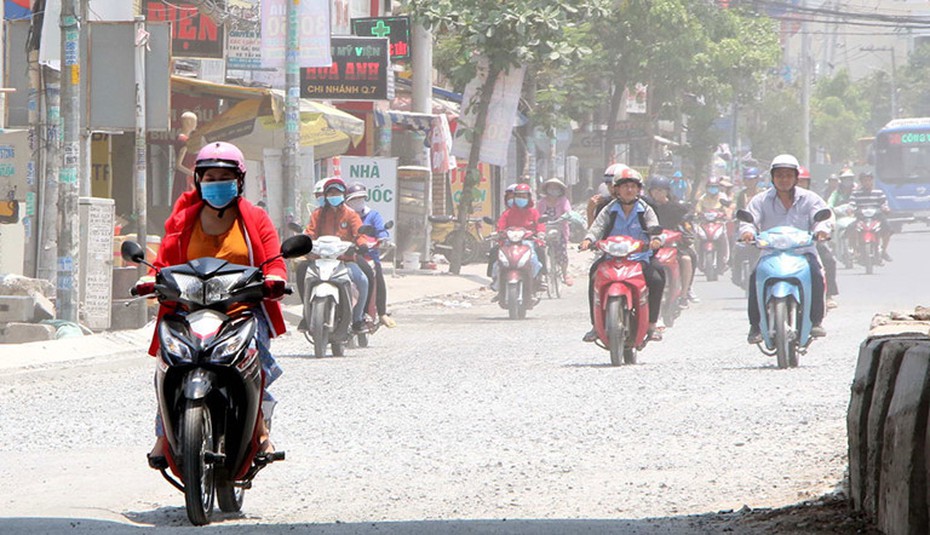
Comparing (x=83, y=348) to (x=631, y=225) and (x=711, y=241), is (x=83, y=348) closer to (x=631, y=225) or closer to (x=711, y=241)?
(x=631, y=225)

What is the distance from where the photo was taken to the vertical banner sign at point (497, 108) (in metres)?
29.8

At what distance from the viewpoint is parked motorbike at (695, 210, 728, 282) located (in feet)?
91.8

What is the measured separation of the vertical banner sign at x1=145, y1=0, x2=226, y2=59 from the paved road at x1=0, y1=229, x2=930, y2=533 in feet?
30.1

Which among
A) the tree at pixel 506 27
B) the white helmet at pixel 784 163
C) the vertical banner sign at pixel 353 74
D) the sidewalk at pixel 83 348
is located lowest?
the sidewalk at pixel 83 348

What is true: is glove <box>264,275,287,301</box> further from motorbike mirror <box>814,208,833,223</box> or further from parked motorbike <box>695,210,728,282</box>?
parked motorbike <box>695,210,728,282</box>

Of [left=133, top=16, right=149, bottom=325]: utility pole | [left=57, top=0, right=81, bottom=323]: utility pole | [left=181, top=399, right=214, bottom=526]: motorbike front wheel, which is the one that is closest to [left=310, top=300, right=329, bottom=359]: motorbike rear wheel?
[left=57, top=0, right=81, bottom=323]: utility pole

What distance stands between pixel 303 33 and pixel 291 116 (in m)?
1.81

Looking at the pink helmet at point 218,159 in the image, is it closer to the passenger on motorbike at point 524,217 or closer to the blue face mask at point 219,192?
the blue face mask at point 219,192

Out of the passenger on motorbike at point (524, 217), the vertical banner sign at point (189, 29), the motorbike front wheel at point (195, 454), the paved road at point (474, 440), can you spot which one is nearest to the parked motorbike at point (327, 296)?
the paved road at point (474, 440)

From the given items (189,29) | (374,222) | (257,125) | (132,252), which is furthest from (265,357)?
(189,29)

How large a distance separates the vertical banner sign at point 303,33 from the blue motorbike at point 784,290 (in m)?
10.7

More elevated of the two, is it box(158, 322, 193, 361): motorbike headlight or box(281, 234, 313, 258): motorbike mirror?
box(281, 234, 313, 258): motorbike mirror

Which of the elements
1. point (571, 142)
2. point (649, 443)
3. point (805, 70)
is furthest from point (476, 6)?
point (805, 70)

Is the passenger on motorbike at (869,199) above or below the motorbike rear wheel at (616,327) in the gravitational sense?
above
